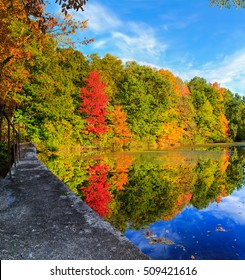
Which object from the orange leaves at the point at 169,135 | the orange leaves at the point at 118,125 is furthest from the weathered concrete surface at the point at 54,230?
the orange leaves at the point at 169,135

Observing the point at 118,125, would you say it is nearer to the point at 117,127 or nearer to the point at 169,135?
the point at 117,127

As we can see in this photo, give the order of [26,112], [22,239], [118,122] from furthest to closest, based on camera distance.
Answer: [118,122], [26,112], [22,239]

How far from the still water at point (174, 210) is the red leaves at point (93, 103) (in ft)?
54.5

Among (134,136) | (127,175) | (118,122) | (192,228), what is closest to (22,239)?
(192,228)

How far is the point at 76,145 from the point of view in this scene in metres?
25.8

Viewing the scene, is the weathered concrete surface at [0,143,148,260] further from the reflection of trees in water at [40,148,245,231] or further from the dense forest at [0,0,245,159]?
the dense forest at [0,0,245,159]

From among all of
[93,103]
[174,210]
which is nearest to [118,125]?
[93,103]

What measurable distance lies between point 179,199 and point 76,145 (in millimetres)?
19322

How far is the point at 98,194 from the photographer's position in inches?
309

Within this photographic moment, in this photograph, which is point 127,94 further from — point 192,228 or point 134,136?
point 192,228

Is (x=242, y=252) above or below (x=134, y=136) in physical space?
below

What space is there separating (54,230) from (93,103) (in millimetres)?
24886

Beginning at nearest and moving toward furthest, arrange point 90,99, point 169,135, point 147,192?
point 147,192 → point 90,99 → point 169,135
